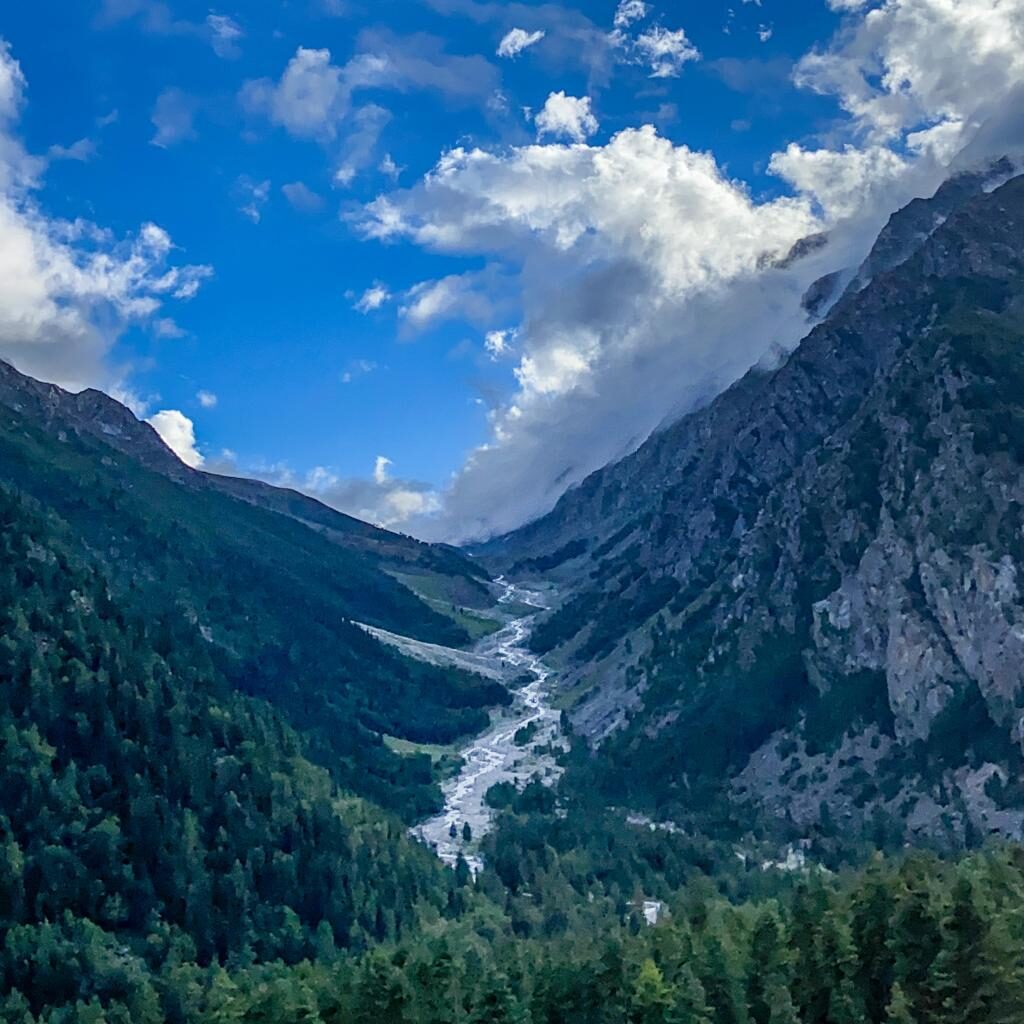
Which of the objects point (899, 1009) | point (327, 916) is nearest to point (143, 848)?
point (327, 916)

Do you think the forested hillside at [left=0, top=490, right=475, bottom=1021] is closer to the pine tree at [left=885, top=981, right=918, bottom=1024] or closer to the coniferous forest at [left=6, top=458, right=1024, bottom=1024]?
the coniferous forest at [left=6, top=458, right=1024, bottom=1024]

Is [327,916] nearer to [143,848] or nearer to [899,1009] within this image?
[143,848]

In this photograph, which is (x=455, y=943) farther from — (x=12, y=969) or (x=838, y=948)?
(x=838, y=948)

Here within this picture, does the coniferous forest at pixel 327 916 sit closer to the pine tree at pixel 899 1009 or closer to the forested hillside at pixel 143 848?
the pine tree at pixel 899 1009

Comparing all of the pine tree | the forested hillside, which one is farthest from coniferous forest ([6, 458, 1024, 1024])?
the forested hillside

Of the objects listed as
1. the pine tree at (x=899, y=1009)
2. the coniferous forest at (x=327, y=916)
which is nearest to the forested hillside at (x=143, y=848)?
the coniferous forest at (x=327, y=916)

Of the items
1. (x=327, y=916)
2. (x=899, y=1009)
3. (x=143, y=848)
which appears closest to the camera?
(x=899, y=1009)

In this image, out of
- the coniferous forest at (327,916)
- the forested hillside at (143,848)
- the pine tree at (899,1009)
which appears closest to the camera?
the pine tree at (899,1009)

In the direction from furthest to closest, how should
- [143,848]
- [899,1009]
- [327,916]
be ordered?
[327,916]
[143,848]
[899,1009]

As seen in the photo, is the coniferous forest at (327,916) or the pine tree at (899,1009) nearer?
the pine tree at (899,1009)

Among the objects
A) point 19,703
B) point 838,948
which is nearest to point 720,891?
point 838,948

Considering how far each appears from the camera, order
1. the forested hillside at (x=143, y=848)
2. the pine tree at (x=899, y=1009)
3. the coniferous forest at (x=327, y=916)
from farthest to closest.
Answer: the forested hillside at (x=143, y=848)
the coniferous forest at (x=327, y=916)
the pine tree at (x=899, y=1009)

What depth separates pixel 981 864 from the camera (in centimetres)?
11044

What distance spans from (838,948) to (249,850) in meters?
112
